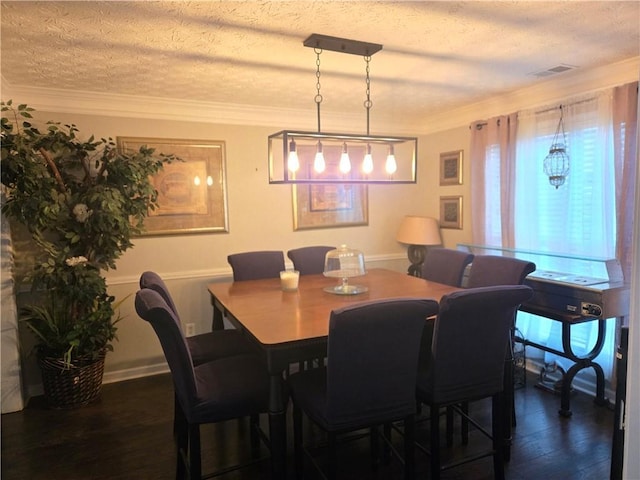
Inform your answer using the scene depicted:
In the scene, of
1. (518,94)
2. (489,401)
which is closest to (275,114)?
(518,94)

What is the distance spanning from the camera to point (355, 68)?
2.89 meters

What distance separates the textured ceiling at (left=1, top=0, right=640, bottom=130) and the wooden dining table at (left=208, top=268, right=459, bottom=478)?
4.84 ft

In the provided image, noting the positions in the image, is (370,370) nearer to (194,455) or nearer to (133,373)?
(194,455)

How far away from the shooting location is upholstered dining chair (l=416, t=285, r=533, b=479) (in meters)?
1.94

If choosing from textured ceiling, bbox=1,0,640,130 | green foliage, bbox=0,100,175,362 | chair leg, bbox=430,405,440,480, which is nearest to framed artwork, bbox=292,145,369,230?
textured ceiling, bbox=1,0,640,130

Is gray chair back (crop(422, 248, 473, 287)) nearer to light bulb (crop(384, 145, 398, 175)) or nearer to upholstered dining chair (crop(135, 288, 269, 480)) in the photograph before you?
light bulb (crop(384, 145, 398, 175))

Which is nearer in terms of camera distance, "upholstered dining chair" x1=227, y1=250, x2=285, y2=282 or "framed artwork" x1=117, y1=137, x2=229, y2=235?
"upholstered dining chair" x1=227, y1=250, x2=285, y2=282

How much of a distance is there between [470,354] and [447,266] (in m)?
1.35

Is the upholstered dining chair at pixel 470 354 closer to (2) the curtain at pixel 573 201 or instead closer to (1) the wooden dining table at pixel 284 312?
(1) the wooden dining table at pixel 284 312

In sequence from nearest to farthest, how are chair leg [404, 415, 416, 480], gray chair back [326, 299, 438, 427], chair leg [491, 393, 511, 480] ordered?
gray chair back [326, 299, 438, 427], chair leg [404, 415, 416, 480], chair leg [491, 393, 511, 480]

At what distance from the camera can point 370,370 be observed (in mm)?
1836

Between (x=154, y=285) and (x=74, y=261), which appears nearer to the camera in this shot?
(x=154, y=285)

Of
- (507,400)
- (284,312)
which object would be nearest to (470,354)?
(507,400)

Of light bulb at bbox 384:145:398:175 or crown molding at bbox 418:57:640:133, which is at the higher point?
crown molding at bbox 418:57:640:133
